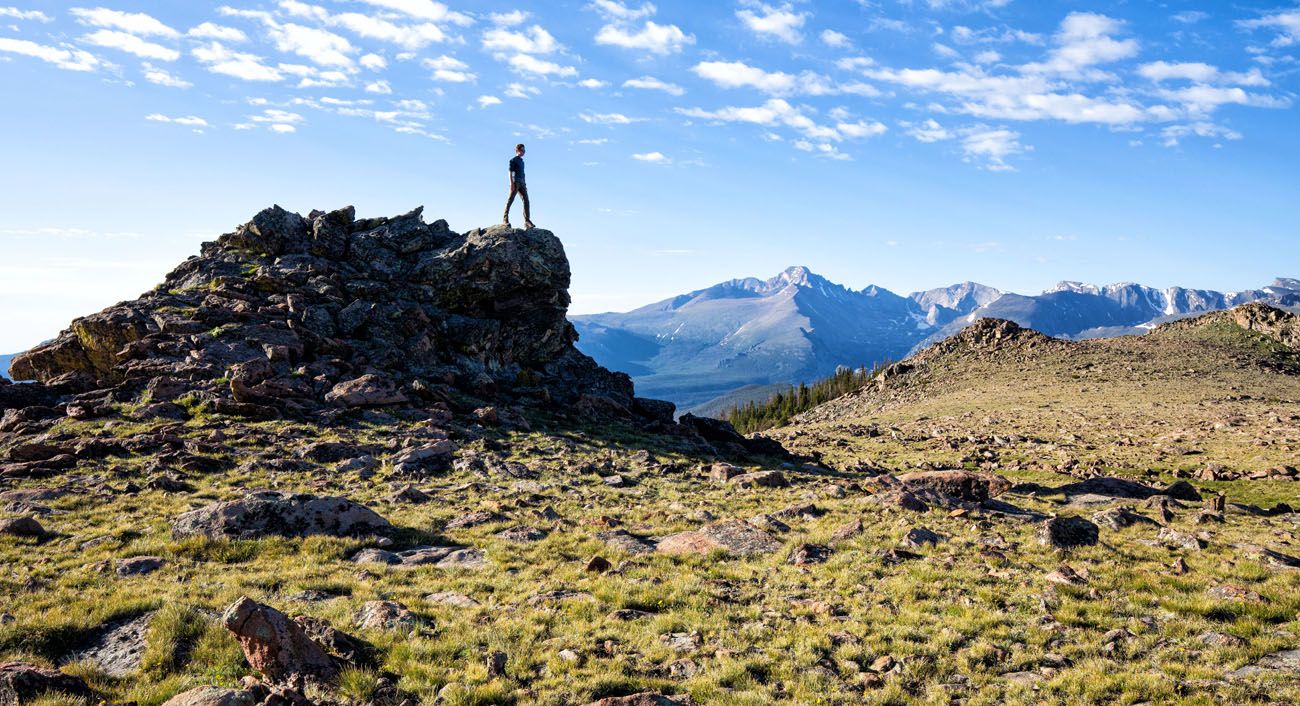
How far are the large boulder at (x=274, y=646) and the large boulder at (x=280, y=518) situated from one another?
893 centimetres

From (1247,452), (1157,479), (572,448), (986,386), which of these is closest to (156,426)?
(572,448)

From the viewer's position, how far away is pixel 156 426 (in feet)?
101

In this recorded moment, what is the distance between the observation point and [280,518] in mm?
19688

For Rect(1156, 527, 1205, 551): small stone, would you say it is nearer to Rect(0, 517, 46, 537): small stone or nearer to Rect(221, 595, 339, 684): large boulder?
Rect(221, 595, 339, 684): large boulder

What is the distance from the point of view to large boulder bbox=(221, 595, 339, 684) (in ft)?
35.5

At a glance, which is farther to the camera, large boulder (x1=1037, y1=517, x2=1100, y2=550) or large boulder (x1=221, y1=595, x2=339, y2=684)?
large boulder (x1=1037, y1=517, x2=1100, y2=550)

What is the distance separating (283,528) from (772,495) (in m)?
18.0

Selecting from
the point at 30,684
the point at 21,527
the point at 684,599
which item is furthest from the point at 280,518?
the point at 684,599

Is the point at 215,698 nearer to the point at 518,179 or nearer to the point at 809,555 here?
the point at 809,555

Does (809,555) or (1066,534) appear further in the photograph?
(1066,534)

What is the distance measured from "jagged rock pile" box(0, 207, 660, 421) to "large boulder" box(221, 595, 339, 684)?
25549 millimetres

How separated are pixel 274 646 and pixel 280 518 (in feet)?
32.9

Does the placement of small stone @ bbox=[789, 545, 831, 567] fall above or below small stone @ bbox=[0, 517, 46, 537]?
below

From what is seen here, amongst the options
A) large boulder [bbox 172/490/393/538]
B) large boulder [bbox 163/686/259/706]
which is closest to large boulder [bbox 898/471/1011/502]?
large boulder [bbox 172/490/393/538]
